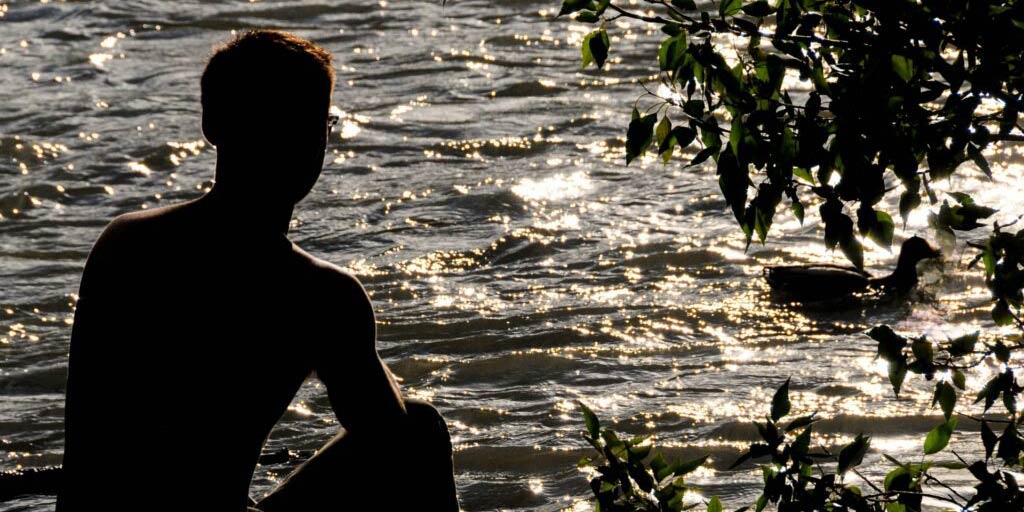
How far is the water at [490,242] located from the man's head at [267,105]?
0.67m

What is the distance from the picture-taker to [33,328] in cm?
941

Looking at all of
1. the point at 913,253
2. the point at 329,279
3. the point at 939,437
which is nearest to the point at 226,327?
the point at 329,279

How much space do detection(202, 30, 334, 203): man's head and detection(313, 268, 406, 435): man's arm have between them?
0.93ft

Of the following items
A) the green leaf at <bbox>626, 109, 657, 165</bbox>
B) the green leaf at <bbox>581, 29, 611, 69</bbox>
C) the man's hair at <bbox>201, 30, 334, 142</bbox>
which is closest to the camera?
the man's hair at <bbox>201, 30, 334, 142</bbox>


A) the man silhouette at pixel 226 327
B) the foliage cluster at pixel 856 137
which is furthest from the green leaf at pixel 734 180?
the man silhouette at pixel 226 327

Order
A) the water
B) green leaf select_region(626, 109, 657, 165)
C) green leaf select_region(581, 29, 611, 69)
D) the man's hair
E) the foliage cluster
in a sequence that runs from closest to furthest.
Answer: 1. the foliage cluster
2. the man's hair
3. green leaf select_region(626, 109, 657, 165)
4. green leaf select_region(581, 29, 611, 69)
5. the water

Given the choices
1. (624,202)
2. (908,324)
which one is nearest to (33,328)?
(624,202)

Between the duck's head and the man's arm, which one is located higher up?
the man's arm

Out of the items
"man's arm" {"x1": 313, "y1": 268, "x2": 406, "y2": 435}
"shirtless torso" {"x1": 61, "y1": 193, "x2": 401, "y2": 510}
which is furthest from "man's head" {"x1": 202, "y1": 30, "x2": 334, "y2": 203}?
"man's arm" {"x1": 313, "y1": 268, "x2": 406, "y2": 435}

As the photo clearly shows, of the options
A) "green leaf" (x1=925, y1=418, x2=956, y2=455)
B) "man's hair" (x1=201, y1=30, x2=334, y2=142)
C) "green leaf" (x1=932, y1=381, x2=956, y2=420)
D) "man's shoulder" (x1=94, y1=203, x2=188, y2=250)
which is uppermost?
"man's hair" (x1=201, y1=30, x2=334, y2=142)

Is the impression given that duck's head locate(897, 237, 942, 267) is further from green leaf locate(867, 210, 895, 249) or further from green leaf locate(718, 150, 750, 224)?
green leaf locate(718, 150, 750, 224)

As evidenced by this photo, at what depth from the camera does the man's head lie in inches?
138

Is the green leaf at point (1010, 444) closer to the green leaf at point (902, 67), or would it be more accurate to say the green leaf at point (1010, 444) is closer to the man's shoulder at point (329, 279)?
the green leaf at point (902, 67)

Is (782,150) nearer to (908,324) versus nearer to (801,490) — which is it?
(801,490)
